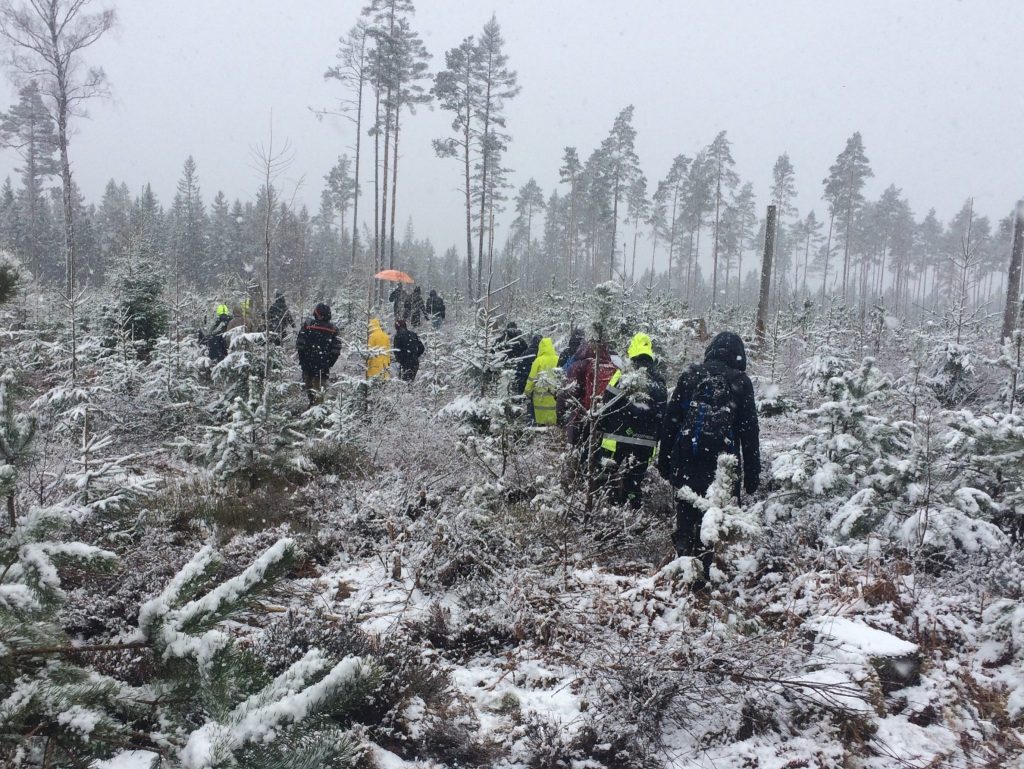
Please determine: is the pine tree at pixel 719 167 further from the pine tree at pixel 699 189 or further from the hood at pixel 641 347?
the hood at pixel 641 347

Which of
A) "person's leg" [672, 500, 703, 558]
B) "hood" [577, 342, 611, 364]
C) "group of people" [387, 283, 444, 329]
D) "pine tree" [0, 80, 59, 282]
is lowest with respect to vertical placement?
"person's leg" [672, 500, 703, 558]

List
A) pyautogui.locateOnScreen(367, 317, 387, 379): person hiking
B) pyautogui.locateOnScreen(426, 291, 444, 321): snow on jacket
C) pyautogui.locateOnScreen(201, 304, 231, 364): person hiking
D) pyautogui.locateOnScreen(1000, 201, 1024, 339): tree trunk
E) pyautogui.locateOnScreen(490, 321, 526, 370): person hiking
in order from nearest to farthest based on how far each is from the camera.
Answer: pyautogui.locateOnScreen(490, 321, 526, 370): person hiking, pyautogui.locateOnScreen(367, 317, 387, 379): person hiking, pyautogui.locateOnScreen(201, 304, 231, 364): person hiking, pyautogui.locateOnScreen(1000, 201, 1024, 339): tree trunk, pyautogui.locateOnScreen(426, 291, 444, 321): snow on jacket

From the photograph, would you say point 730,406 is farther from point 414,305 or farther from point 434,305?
point 434,305

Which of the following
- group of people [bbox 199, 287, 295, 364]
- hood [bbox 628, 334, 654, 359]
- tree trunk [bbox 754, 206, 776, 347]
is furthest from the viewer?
tree trunk [bbox 754, 206, 776, 347]

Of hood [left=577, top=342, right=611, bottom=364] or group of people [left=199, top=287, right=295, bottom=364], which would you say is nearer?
hood [left=577, top=342, right=611, bottom=364]

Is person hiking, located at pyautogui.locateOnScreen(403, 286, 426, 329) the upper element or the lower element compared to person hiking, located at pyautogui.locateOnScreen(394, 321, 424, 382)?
upper

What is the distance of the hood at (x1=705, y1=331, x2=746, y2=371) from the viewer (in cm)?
461

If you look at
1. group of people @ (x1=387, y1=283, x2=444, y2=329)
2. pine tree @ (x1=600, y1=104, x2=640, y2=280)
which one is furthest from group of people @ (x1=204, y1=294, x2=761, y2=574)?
pine tree @ (x1=600, y1=104, x2=640, y2=280)

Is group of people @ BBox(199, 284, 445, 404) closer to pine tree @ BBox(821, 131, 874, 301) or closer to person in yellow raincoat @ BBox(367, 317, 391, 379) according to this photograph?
person in yellow raincoat @ BBox(367, 317, 391, 379)

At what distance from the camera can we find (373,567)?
4.97m

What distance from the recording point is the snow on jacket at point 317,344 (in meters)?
9.48

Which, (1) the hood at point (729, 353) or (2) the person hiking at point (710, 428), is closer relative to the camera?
(2) the person hiking at point (710, 428)

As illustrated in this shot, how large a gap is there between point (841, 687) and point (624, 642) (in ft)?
3.80

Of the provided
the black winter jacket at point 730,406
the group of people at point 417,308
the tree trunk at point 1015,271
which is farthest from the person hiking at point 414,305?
the tree trunk at point 1015,271
